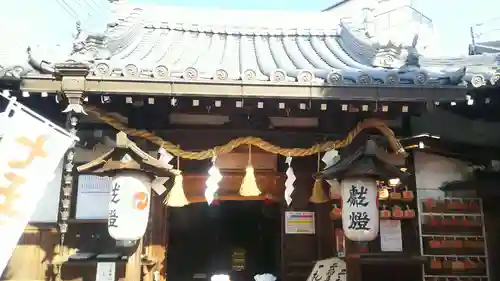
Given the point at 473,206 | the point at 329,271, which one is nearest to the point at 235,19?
the point at 329,271

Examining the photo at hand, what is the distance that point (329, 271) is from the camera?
7500mm

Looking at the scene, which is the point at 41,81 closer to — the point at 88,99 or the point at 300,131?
the point at 88,99

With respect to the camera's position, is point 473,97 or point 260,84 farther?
point 473,97

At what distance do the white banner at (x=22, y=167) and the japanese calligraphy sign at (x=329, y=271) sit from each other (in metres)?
4.14

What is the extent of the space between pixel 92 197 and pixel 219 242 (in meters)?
6.67

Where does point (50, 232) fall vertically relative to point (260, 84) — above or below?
below

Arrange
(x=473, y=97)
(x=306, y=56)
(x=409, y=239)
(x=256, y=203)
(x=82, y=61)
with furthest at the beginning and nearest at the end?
1. (x=256, y=203)
2. (x=306, y=56)
3. (x=409, y=239)
4. (x=473, y=97)
5. (x=82, y=61)

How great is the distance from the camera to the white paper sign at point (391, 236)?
773 centimetres

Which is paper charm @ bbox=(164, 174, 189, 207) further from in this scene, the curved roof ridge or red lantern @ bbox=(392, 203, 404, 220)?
the curved roof ridge

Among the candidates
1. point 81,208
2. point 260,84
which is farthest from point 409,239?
point 81,208

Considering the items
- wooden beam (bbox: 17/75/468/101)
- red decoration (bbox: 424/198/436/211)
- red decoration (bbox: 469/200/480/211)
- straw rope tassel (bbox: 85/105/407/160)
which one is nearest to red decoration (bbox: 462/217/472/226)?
red decoration (bbox: 469/200/480/211)

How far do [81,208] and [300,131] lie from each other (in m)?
3.68

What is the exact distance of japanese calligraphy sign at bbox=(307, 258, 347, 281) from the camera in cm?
746

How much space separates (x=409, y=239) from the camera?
307 inches
